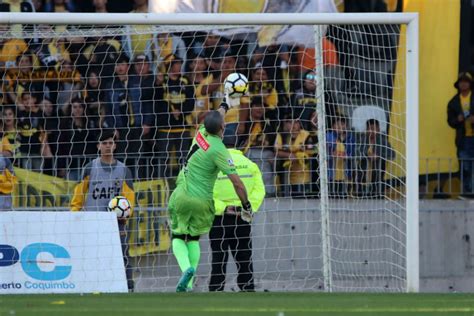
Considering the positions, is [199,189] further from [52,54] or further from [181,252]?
[52,54]

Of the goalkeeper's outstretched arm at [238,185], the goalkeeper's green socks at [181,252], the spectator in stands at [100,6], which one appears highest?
the spectator in stands at [100,6]

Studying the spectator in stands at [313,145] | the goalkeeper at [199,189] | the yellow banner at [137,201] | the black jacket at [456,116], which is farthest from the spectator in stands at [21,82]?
the black jacket at [456,116]

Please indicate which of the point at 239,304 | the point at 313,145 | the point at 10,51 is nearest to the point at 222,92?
the point at 313,145

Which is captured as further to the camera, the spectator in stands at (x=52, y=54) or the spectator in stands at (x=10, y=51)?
the spectator in stands at (x=52, y=54)

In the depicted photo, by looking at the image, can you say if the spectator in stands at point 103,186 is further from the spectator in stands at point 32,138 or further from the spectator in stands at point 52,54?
the spectator in stands at point 52,54

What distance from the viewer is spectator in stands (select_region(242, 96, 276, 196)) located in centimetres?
1405

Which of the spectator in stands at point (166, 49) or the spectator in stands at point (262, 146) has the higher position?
the spectator in stands at point (166, 49)

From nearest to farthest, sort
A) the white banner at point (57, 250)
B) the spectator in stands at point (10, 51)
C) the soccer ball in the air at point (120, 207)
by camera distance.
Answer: the white banner at point (57, 250) < the soccer ball in the air at point (120, 207) < the spectator in stands at point (10, 51)

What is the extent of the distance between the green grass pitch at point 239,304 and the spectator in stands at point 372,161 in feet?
11.5

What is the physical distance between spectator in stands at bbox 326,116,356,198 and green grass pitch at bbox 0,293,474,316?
3.53 meters

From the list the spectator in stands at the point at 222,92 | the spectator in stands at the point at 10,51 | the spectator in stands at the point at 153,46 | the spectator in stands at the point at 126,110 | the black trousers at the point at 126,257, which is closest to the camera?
the black trousers at the point at 126,257

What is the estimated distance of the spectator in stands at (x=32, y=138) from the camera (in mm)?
14078

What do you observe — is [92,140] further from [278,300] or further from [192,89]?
[278,300]

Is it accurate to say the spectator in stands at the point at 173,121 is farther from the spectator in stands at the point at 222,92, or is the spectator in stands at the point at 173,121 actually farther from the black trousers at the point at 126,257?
the black trousers at the point at 126,257
